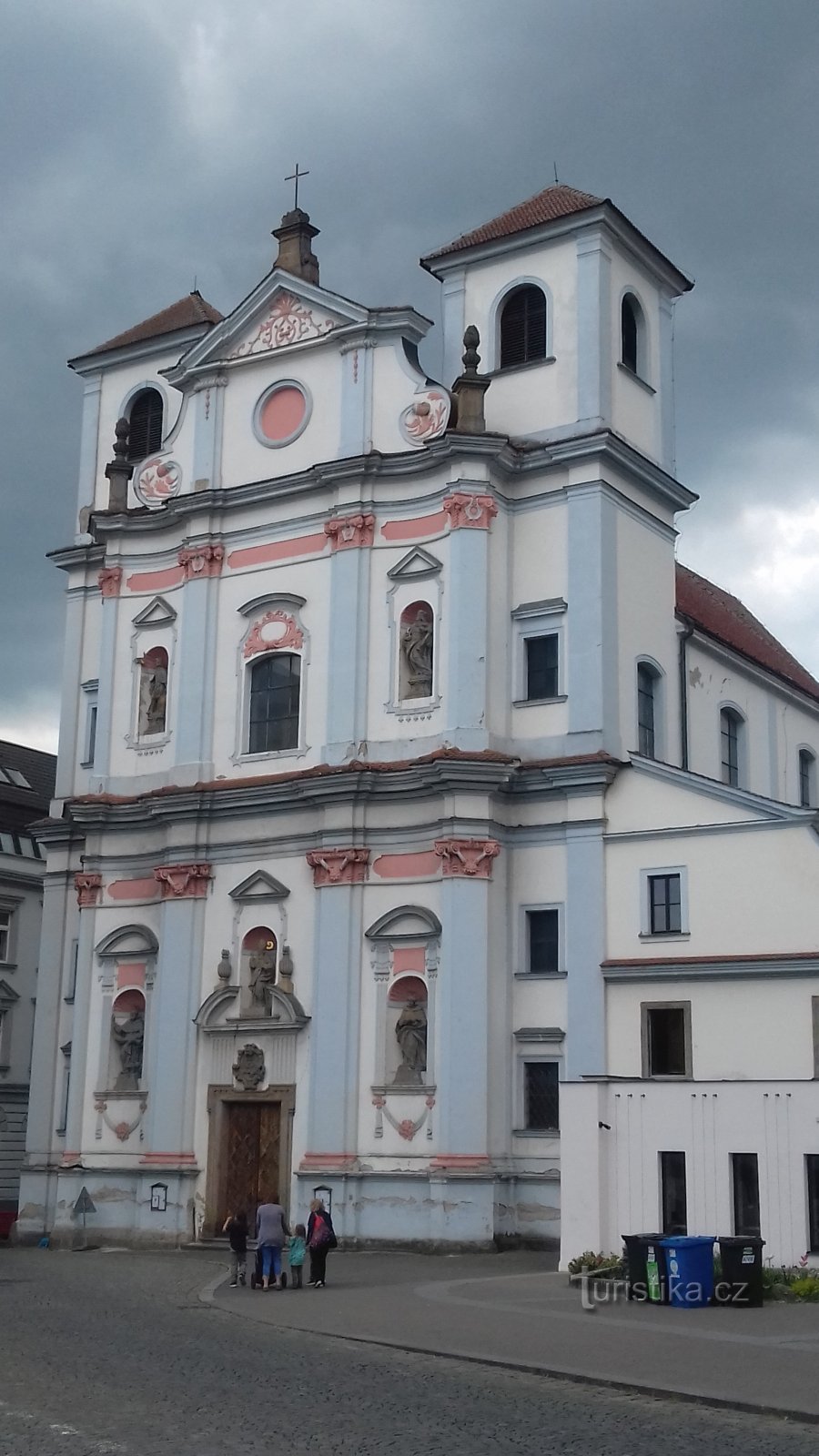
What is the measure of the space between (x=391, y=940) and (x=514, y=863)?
2.86 metres

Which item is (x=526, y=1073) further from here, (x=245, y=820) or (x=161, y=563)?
(x=161, y=563)

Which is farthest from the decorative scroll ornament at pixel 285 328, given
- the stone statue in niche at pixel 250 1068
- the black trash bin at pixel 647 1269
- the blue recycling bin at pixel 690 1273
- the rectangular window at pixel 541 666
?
the blue recycling bin at pixel 690 1273

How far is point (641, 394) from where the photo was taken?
3731cm

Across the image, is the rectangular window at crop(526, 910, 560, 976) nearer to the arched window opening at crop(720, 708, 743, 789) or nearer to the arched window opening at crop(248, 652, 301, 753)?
the arched window opening at crop(248, 652, 301, 753)

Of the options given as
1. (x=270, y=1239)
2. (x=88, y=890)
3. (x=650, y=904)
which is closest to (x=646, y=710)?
(x=650, y=904)

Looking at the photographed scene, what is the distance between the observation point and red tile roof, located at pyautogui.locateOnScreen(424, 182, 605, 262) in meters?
36.6

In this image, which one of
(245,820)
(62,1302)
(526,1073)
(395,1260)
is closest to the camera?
(62,1302)

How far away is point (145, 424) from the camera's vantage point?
141 feet

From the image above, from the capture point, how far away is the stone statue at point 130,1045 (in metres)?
37.5

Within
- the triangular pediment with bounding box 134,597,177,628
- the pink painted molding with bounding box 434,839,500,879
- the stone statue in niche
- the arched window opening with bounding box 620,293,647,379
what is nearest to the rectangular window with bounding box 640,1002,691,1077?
the pink painted molding with bounding box 434,839,500,879

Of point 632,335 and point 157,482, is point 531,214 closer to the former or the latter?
point 632,335

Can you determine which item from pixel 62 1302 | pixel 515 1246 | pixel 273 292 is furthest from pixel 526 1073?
pixel 273 292

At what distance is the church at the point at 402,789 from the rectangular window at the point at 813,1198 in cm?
510

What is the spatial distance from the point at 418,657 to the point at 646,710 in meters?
4.92
